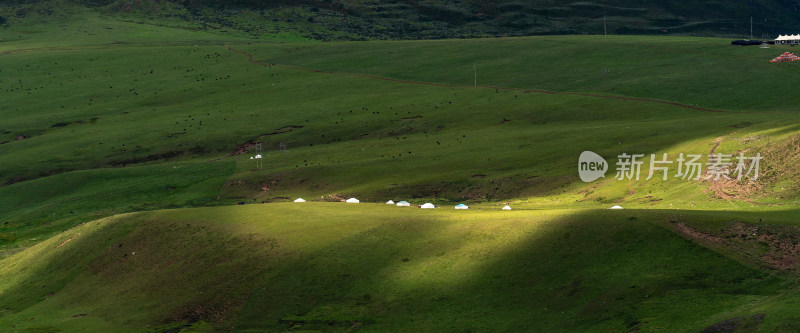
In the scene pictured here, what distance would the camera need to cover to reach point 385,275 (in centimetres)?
4106

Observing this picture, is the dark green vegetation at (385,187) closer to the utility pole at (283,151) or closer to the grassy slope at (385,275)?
the grassy slope at (385,275)

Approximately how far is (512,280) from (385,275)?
6459 millimetres

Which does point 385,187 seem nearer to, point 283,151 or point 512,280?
point 283,151

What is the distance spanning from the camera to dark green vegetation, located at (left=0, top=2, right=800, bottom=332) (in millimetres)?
37219

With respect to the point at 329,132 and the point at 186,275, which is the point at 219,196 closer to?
the point at 329,132

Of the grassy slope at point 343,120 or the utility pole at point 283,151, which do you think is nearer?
the grassy slope at point 343,120

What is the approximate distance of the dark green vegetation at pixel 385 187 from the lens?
122ft

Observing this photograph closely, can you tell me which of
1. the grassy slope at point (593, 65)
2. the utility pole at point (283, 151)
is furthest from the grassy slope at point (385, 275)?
the grassy slope at point (593, 65)

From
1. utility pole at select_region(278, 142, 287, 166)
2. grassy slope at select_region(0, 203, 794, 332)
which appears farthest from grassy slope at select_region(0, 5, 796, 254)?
grassy slope at select_region(0, 203, 794, 332)

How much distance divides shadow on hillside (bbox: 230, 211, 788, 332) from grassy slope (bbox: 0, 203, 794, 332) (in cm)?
8

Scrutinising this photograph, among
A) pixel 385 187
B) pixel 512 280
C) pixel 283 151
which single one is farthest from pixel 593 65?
pixel 512 280

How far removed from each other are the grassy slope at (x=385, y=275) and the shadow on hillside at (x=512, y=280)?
8 cm

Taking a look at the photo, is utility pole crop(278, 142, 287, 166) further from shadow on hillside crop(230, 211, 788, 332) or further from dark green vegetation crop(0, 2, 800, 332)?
shadow on hillside crop(230, 211, 788, 332)

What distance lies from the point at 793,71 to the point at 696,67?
1395 centimetres
